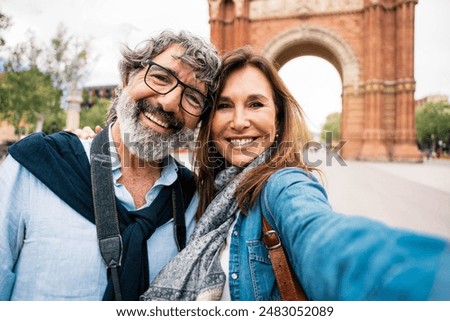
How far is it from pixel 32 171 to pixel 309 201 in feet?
3.44

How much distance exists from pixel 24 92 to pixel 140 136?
24.4 feet

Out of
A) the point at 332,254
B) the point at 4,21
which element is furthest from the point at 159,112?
the point at 4,21

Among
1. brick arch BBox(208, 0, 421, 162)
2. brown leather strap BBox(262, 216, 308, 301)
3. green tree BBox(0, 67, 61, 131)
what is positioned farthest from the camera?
brick arch BBox(208, 0, 421, 162)

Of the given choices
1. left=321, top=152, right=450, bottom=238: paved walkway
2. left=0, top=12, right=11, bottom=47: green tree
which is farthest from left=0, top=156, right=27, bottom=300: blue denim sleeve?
left=321, top=152, right=450, bottom=238: paved walkway

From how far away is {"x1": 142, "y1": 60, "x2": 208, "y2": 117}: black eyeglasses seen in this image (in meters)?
1.43

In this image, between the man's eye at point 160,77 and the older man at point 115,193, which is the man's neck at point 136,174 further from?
the man's eye at point 160,77

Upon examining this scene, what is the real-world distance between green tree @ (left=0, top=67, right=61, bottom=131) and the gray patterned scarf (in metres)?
4.79

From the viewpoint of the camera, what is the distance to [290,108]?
1.51 m

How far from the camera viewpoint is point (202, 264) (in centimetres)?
113

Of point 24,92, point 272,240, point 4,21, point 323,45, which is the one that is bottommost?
point 272,240

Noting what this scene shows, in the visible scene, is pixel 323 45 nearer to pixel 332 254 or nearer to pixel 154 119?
pixel 154 119

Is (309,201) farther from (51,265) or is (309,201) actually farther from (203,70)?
(51,265)

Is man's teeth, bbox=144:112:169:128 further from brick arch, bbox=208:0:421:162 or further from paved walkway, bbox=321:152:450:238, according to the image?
brick arch, bbox=208:0:421:162

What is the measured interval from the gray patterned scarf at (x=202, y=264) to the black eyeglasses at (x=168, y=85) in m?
0.46
